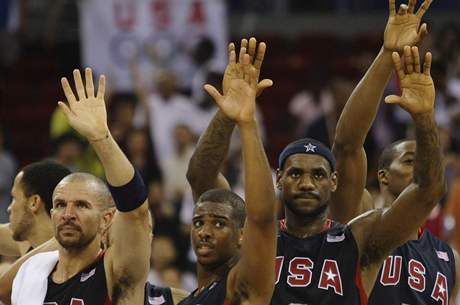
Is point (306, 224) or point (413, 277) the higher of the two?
point (306, 224)

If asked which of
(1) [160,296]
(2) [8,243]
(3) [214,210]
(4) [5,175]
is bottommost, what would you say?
(4) [5,175]

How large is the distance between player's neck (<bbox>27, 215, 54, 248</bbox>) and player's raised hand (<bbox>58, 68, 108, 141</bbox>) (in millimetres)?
1242

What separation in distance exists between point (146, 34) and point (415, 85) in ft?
24.6

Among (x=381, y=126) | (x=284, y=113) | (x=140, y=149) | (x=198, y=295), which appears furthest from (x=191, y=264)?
(x=198, y=295)

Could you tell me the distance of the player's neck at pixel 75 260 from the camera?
281 inches

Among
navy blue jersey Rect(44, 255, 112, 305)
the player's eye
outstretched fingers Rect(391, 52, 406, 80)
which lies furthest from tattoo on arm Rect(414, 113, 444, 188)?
navy blue jersey Rect(44, 255, 112, 305)

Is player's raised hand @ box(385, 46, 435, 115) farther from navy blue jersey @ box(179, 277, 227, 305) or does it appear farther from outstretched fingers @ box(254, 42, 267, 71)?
navy blue jersey @ box(179, 277, 227, 305)

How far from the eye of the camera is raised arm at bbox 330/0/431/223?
7.58 m

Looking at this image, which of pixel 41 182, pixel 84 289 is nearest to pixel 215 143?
pixel 41 182

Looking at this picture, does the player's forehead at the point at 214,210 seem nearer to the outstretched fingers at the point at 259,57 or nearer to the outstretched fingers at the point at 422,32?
the outstretched fingers at the point at 259,57

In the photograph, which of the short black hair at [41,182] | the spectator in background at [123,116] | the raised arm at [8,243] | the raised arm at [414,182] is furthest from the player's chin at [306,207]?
the spectator in background at [123,116]

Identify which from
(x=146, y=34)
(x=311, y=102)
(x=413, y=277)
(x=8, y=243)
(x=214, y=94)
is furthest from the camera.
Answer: (x=311, y=102)

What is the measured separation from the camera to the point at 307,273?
284 inches

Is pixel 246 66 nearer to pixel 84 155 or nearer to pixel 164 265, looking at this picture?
pixel 164 265
